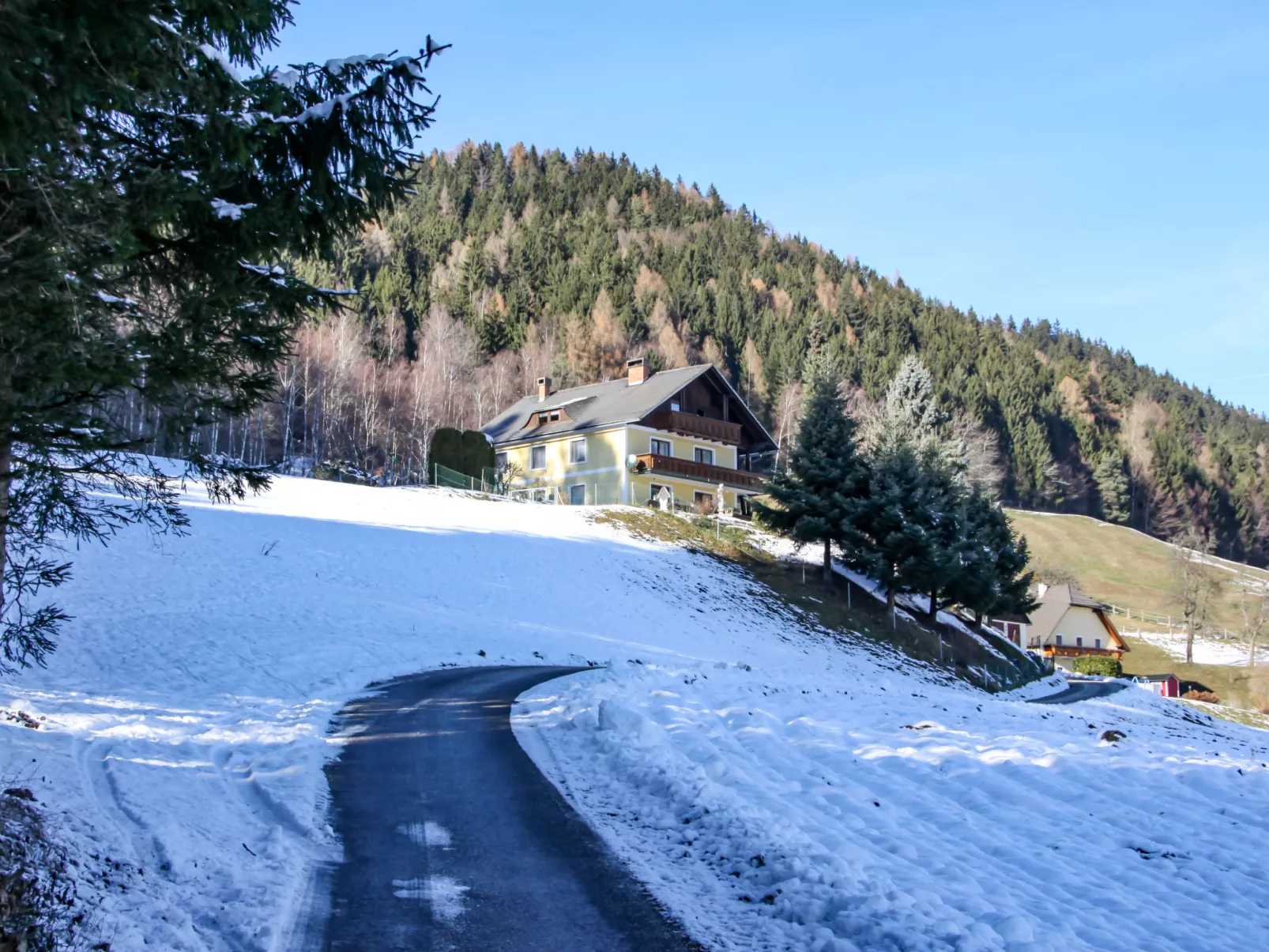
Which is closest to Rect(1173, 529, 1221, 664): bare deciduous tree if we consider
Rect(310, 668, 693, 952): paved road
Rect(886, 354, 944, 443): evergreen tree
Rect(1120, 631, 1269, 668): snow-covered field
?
Rect(1120, 631, 1269, 668): snow-covered field

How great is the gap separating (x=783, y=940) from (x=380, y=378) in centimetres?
8040

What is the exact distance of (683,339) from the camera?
369 feet

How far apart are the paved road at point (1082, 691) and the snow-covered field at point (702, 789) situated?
1380 cm

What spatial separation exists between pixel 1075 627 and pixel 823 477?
46.2 m

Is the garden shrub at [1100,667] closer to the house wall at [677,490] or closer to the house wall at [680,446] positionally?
the house wall at [677,490]

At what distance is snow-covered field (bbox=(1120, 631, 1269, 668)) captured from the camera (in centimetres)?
7606

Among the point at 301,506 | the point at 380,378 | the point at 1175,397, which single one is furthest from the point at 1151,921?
the point at 1175,397

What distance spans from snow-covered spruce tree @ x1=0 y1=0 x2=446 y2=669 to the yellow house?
3963 centimetres

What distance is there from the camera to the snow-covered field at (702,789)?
611 cm

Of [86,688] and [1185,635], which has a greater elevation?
[86,688]

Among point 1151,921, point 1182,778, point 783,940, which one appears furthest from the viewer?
point 1182,778

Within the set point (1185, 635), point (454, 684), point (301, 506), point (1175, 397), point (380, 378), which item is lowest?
point (1185, 635)

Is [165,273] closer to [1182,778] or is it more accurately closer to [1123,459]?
[1182,778]

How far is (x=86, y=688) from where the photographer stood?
13.1m
